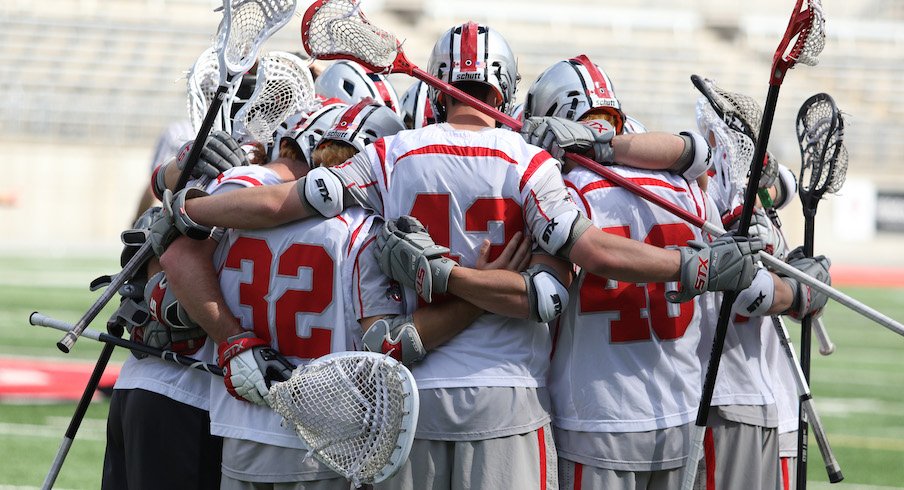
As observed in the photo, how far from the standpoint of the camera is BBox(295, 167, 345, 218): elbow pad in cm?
317

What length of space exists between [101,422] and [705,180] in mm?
5175

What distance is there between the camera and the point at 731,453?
3.70 metres

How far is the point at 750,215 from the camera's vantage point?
3.42 metres

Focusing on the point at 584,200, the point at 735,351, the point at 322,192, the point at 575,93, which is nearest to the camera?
the point at 322,192

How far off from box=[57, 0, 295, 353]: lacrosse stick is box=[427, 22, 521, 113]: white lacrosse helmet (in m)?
0.47

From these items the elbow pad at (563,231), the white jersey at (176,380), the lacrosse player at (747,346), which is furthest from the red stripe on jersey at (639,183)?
the white jersey at (176,380)

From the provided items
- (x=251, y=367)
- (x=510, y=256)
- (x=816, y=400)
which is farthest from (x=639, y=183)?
(x=816, y=400)

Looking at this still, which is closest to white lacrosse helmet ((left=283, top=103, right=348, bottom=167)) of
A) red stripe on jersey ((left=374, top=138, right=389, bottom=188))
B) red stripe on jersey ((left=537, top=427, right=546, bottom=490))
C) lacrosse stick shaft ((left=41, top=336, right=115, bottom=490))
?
red stripe on jersey ((left=374, top=138, right=389, bottom=188))

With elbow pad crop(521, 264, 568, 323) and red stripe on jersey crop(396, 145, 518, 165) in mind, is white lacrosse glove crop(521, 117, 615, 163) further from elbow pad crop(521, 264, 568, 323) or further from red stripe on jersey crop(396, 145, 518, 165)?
elbow pad crop(521, 264, 568, 323)

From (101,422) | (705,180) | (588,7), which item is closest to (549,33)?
(588,7)

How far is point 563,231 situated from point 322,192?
0.63 meters

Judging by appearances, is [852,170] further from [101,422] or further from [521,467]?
[521,467]

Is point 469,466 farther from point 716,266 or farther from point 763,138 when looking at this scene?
point 763,138

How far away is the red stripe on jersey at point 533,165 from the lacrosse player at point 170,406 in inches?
39.9
